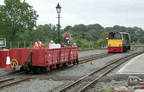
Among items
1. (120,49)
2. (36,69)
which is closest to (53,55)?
(36,69)

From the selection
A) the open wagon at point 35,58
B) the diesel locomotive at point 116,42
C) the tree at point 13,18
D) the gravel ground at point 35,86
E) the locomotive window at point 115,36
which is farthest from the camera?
the tree at point 13,18

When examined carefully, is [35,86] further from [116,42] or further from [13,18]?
[13,18]

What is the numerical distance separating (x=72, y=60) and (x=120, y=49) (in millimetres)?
18179

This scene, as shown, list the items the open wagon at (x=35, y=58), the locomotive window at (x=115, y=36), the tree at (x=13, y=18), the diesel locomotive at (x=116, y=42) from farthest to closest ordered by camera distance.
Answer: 1. the tree at (x=13, y=18)
2. the locomotive window at (x=115, y=36)
3. the diesel locomotive at (x=116, y=42)
4. the open wagon at (x=35, y=58)

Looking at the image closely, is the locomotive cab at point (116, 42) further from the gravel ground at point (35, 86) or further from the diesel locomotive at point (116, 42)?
the gravel ground at point (35, 86)

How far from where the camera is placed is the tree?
133ft

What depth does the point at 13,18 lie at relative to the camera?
4109 cm

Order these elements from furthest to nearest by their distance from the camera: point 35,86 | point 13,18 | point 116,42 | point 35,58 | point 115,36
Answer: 1. point 13,18
2. point 115,36
3. point 116,42
4. point 35,58
5. point 35,86

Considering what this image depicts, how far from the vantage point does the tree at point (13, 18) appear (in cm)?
4050

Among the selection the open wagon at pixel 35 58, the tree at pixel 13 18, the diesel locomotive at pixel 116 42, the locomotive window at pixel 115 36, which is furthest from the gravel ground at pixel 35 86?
the tree at pixel 13 18

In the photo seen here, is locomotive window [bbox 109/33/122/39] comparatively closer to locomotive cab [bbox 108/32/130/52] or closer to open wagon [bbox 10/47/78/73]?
locomotive cab [bbox 108/32/130/52]

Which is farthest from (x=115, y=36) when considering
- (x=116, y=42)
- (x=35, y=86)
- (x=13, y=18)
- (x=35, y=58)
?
(x=35, y=86)

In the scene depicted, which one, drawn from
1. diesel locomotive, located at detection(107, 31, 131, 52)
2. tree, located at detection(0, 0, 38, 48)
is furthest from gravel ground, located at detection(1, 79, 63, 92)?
tree, located at detection(0, 0, 38, 48)

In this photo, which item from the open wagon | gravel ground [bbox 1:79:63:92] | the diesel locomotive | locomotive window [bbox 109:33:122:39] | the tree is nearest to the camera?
gravel ground [bbox 1:79:63:92]
